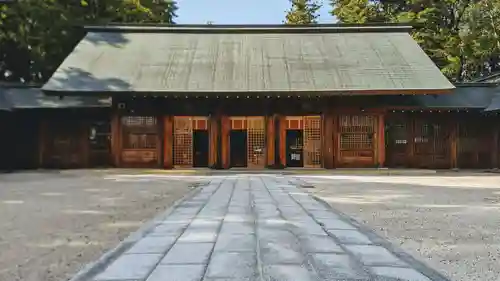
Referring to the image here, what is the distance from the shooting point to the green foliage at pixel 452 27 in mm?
22406

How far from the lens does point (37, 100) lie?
56.7 feet

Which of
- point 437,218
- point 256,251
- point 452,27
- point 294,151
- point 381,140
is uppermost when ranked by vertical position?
point 452,27

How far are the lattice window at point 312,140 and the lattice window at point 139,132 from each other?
5169 millimetres

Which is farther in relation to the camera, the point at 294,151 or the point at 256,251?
the point at 294,151

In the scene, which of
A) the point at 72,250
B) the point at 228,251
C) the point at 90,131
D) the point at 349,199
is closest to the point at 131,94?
the point at 90,131

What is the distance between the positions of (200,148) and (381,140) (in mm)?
6323

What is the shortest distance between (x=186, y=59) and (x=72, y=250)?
14.0m

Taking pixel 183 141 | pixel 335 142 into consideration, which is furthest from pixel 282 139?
pixel 183 141

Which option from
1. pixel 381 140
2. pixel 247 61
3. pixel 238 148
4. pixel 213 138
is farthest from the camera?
pixel 238 148

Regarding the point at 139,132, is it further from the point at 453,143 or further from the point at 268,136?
the point at 453,143

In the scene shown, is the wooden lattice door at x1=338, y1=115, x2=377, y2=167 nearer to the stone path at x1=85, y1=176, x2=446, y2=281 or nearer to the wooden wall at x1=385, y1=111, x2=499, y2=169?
the wooden wall at x1=385, y1=111, x2=499, y2=169

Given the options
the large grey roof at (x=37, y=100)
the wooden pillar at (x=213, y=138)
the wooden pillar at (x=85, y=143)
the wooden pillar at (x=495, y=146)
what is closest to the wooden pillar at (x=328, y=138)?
the wooden pillar at (x=213, y=138)

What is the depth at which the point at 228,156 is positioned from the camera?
16625mm

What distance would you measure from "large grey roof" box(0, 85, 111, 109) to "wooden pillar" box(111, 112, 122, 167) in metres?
0.67
